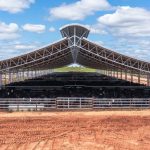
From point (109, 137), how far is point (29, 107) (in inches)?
416

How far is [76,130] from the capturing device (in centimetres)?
2277

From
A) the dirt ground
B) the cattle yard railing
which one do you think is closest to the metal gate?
the cattle yard railing

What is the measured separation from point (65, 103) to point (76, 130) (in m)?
8.58

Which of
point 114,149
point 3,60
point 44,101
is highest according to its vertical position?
point 3,60

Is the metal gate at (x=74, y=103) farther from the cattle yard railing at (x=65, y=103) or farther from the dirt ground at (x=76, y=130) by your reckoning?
the dirt ground at (x=76, y=130)

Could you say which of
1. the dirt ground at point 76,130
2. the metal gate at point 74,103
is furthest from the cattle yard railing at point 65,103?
the dirt ground at point 76,130

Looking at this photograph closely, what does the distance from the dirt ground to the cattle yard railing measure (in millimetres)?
1182

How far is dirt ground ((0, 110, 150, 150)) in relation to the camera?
19234 millimetres

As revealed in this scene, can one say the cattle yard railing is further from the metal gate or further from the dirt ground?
the dirt ground

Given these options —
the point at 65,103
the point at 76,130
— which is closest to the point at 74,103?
the point at 65,103

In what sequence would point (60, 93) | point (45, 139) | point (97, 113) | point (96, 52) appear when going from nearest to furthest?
point (45, 139)
point (97, 113)
point (96, 52)
point (60, 93)

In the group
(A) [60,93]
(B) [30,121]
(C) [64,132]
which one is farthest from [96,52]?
(C) [64,132]

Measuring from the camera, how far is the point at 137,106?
31.6m

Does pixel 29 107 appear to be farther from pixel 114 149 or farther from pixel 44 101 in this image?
pixel 114 149
